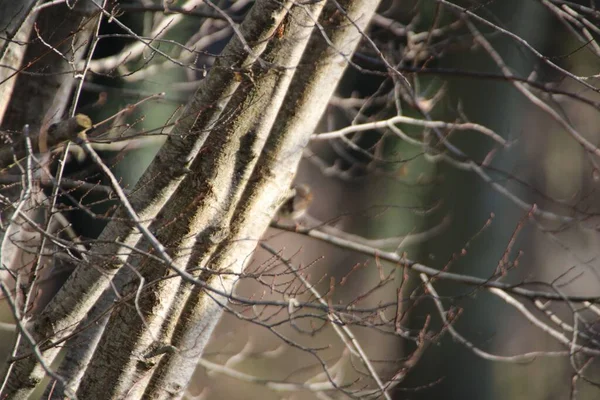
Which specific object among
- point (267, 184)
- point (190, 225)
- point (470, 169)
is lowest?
point (190, 225)

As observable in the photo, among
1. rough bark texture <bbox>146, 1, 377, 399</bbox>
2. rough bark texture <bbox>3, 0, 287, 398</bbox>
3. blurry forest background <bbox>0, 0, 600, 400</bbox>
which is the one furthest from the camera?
blurry forest background <bbox>0, 0, 600, 400</bbox>

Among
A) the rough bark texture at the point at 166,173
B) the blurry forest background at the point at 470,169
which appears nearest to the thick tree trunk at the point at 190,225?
the rough bark texture at the point at 166,173

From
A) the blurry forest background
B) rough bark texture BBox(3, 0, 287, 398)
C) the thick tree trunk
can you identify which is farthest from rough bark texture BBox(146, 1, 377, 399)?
the blurry forest background

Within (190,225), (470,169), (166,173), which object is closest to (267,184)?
(190,225)

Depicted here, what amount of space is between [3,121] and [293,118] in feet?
6.50

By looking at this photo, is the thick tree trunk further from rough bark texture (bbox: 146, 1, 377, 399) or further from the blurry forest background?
the blurry forest background

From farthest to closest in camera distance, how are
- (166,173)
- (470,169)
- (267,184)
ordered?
(470,169)
(267,184)
(166,173)

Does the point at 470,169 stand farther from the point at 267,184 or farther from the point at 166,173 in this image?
the point at 166,173

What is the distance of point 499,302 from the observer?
7707mm

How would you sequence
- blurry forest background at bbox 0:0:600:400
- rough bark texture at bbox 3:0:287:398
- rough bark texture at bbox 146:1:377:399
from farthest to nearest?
blurry forest background at bbox 0:0:600:400 → rough bark texture at bbox 146:1:377:399 → rough bark texture at bbox 3:0:287:398

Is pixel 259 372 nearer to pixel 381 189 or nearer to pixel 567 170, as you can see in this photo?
pixel 381 189

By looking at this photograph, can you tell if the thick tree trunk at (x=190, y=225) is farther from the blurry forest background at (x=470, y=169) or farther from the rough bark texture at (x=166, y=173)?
the blurry forest background at (x=470, y=169)

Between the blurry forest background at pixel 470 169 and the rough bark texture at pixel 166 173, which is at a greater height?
the blurry forest background at pixel 470 169

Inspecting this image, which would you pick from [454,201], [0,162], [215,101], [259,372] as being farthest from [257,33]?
[259,372]
